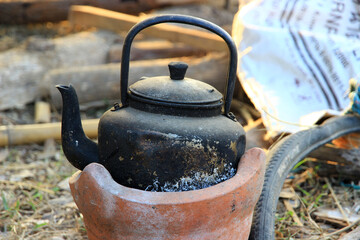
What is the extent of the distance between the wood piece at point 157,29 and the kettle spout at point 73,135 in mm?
2624

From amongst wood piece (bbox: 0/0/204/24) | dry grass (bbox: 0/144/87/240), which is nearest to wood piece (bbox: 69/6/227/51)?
wood piece (bbox: 0/0/204/24)

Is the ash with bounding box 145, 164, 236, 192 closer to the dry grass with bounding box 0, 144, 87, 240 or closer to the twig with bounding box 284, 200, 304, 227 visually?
the dry grass with bounding box 0, 144, 87, 240

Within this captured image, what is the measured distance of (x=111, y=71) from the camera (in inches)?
165

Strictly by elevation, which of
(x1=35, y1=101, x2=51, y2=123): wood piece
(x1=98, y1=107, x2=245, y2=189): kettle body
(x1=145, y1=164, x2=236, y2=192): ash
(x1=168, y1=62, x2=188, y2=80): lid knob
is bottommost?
(x1=35, y1=101, x2=51, y2=123): wood piece

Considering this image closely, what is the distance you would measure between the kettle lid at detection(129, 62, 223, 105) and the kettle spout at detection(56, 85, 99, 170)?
26cm

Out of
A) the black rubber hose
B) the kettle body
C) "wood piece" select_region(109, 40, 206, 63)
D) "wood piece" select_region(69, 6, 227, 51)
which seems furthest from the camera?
"wood piece" select_region(109, 40, 206, 63)

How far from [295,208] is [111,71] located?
2271mm

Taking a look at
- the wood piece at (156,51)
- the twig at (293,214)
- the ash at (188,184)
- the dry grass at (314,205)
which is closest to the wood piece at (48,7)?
the wood piece at (156,51)

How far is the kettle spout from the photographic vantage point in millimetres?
1839

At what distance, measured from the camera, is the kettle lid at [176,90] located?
5.66 feet

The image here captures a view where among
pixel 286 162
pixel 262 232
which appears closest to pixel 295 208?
pixel 286 162

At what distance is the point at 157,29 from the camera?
4551 millimetres

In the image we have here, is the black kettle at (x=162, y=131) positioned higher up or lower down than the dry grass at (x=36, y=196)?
higher up

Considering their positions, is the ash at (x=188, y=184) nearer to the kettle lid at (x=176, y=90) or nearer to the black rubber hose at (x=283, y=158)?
the kettle lid at (x=176, y=90)
